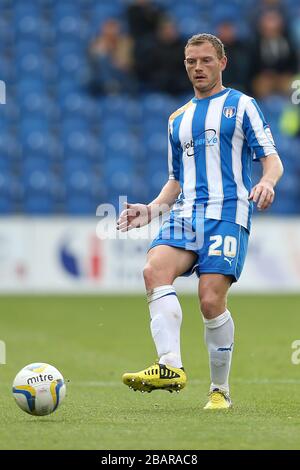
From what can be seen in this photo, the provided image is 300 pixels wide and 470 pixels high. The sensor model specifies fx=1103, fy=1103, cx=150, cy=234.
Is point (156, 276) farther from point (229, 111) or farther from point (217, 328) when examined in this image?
point (229, 111)

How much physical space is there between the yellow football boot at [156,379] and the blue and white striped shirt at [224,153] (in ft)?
3.45

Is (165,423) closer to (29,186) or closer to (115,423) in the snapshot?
Result: (115,423)

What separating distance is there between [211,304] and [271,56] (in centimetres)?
1377

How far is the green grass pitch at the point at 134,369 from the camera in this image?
565 cm


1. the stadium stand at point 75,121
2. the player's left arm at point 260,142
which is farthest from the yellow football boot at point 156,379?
the stadium stand at point 75,121

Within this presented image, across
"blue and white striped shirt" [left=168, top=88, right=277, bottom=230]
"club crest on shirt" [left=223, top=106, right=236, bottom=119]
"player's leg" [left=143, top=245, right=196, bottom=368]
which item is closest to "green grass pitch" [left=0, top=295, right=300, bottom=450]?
"player's leg" [left=143, top=245, right=196, bottom=368]

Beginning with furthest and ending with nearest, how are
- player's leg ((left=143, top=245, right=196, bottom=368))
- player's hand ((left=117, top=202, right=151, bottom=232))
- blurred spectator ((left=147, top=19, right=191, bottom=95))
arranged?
blurred spectator ((left=147, top=19, right=191, bottom=95))
player's hand ((left=117, top=202, right=151, bottom=232))
player's leg ((left=143, top=245, right=196, bottom=368))

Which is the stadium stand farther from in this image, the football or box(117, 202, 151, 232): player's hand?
the football

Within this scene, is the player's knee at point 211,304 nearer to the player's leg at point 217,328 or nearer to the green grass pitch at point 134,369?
the player's leg at point 217,328

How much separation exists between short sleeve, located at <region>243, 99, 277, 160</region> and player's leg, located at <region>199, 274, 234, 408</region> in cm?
81

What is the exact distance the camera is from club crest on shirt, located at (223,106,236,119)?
695 cm

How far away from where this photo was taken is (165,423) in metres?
6.16
